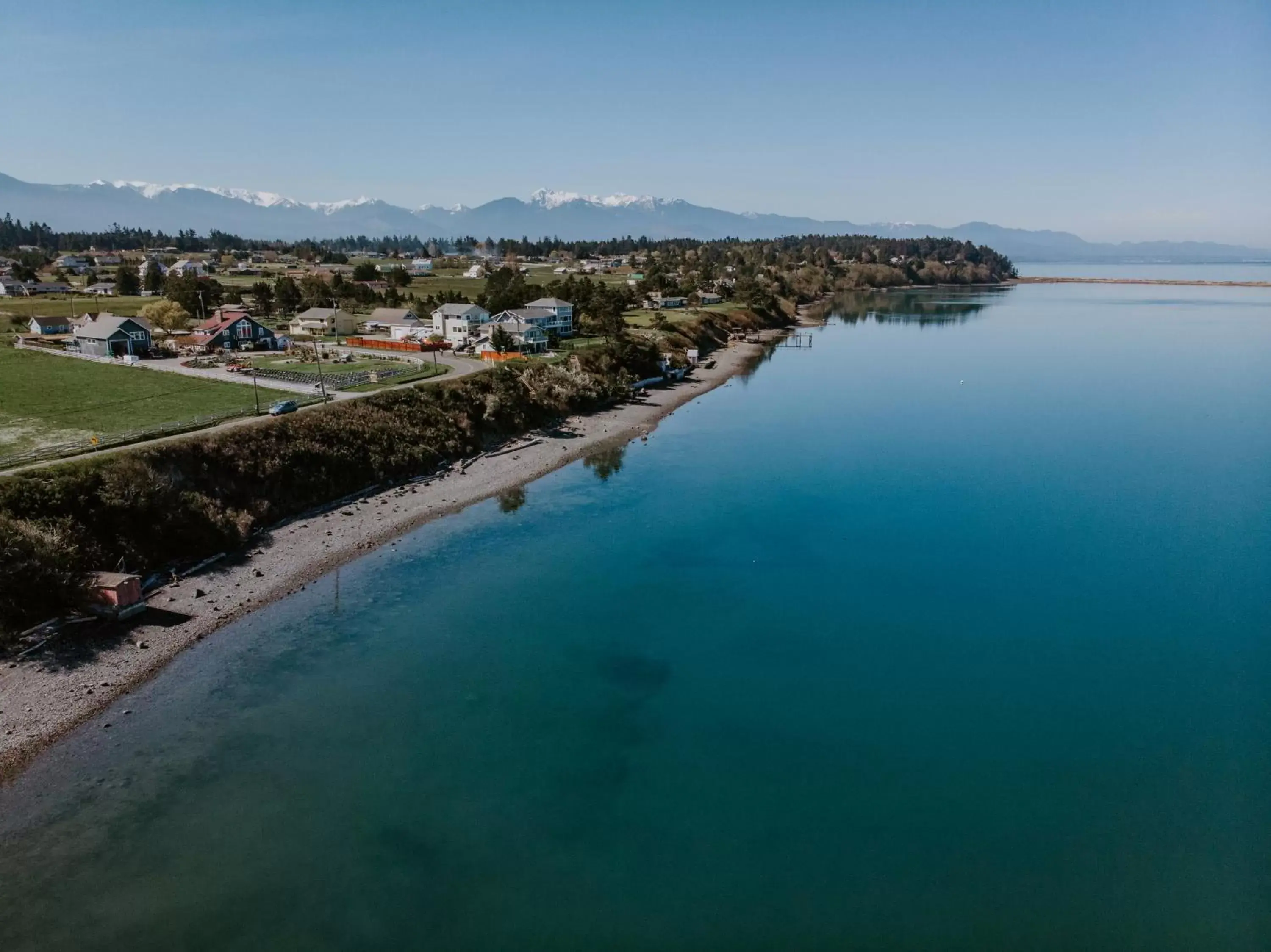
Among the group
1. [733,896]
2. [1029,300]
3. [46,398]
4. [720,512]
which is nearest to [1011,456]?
[720,512]

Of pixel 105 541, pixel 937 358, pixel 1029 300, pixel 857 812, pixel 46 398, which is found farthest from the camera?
pixel 1029 300

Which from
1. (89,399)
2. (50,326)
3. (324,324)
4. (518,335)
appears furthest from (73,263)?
(89,399)

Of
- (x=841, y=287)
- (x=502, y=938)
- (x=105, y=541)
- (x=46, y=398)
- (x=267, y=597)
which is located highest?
(x=841, y=287)

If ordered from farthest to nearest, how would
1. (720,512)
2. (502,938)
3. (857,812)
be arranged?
1. (720,512)
2. (857,812)
3. (502,938)

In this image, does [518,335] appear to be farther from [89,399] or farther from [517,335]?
[89,399]

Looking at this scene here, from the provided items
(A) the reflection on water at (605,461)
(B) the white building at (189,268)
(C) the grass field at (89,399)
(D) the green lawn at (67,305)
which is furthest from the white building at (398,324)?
(B) the white building at (189,268)

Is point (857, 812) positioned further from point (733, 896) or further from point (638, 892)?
point (638, 892)

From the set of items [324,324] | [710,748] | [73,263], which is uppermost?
[73,263]
